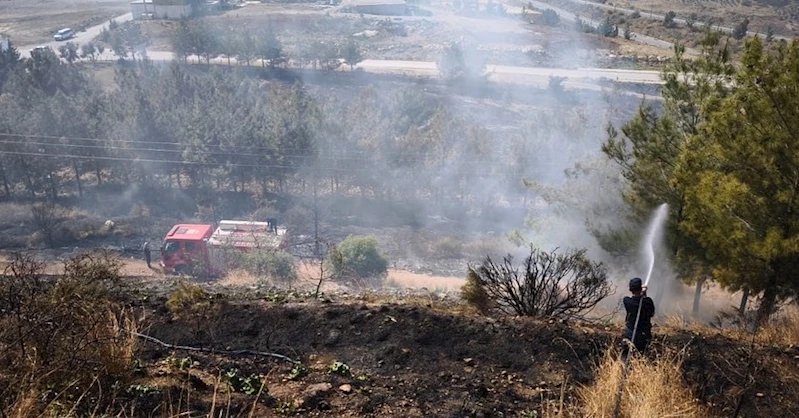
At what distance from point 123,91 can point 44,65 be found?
728 cm

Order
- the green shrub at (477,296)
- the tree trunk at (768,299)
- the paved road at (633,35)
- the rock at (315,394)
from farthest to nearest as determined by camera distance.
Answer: the paved road at (633,35) → the tree trunk at (768,299) → the green shrub at (477,296) → the rock at (315,394)

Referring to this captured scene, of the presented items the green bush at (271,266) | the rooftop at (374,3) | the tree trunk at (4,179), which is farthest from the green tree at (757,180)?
the rooftop at (374,3)

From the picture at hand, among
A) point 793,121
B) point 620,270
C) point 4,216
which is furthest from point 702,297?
point 4,216

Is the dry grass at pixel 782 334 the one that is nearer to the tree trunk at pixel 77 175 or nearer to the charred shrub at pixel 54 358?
the charred shrub at pixel 54 358

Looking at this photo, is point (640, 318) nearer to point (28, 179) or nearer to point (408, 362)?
point (408, 362)

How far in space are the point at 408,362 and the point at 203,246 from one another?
13.6 meters

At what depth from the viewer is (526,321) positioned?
233 inches

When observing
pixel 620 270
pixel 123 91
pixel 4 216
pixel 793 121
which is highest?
pixel 793 121

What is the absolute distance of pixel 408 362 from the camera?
16.6 feet

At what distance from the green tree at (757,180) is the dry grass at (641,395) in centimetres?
428

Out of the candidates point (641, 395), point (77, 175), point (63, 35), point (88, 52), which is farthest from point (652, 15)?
point (641, 395)

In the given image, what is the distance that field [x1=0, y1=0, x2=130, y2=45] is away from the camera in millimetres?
51497

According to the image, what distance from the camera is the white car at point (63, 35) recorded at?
47.7 m

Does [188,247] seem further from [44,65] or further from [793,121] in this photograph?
[44,65]
